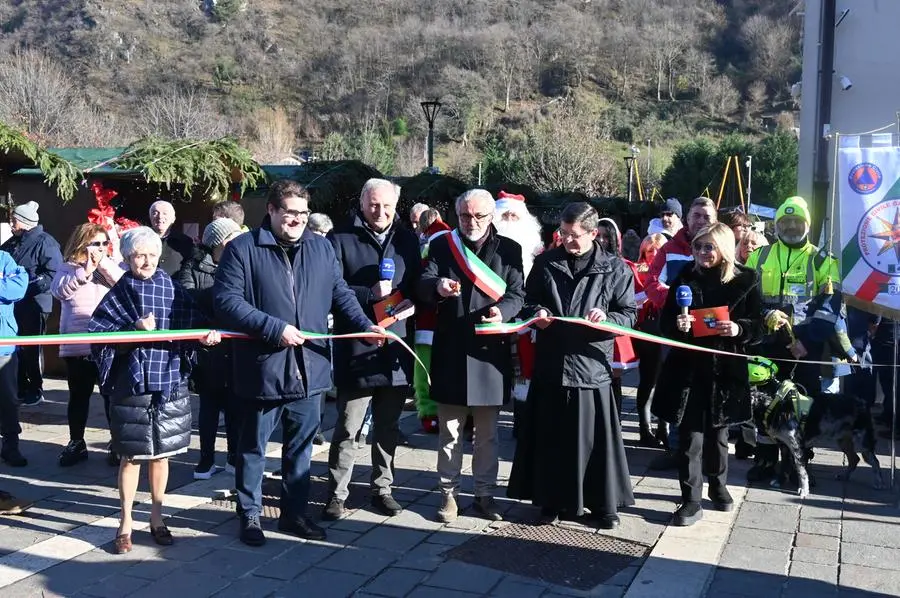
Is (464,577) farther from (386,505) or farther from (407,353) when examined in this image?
(407,353)

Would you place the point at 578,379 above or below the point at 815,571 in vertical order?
above

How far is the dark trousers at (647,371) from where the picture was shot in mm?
7414

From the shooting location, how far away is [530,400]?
5492 millimetres

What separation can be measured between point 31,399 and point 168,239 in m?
2.41

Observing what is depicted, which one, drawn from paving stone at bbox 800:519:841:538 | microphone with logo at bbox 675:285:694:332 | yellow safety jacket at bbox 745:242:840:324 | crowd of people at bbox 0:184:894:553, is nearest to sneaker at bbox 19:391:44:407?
crowd of people at bbox 0:184:894:553

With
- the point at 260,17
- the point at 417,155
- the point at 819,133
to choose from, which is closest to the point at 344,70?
the point at 260,17

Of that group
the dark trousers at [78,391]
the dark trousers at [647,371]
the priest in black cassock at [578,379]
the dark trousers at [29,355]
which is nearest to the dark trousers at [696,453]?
the priest in black cassock at [578,379]

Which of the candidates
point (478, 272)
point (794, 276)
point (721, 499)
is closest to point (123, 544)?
point (478, 272)

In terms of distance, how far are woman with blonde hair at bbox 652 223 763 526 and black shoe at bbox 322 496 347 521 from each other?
2058mm

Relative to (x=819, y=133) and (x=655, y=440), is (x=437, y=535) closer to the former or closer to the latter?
(x=655, y=440)

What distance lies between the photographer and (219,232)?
6.30 metres

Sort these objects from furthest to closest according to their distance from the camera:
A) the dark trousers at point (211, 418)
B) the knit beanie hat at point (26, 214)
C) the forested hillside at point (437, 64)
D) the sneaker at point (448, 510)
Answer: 1. the forested hillside at point (437, 64)
2. the knit beanie hat at point (26, 214)
3. the dark trousers at point (211, 418)
4. the sneaker at point (448, 510)

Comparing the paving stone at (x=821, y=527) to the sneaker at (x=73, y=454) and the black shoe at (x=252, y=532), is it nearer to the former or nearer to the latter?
the black shoe at (x=252, y=532)

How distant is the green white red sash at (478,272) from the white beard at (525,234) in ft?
4.89
